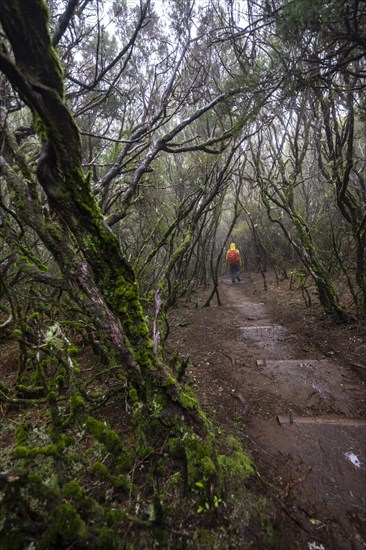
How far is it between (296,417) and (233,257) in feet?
33.0

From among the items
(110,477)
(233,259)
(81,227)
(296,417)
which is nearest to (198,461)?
(110,477)

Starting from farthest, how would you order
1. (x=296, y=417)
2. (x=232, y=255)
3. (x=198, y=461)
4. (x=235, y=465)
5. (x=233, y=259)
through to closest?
(x=233, y=259) → (x=232, y=255) → (x=296, y=417) → (x=235, y=465) → (x=198, y=461)

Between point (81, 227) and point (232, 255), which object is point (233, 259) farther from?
point (81, 227)

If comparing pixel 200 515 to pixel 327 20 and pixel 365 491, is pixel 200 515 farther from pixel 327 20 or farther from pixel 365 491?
pixel 327 20

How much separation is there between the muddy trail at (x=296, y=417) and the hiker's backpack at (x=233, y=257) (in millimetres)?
7028

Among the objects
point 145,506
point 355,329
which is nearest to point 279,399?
point 145,506

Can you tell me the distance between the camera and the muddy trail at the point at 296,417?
1699 millimetres

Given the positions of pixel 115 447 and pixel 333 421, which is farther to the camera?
pixel 333 421

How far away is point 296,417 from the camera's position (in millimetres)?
2709

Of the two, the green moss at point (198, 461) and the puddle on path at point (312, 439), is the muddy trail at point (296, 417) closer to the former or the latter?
the puddle on path at point (312, 439)

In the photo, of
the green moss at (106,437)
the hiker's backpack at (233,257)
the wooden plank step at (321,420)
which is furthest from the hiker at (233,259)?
the green moss at (106,437)

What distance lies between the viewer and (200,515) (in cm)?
158

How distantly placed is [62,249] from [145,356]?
4.00ft

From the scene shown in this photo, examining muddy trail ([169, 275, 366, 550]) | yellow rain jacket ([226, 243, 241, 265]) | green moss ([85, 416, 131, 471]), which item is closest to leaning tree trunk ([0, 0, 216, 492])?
green moss ([85, 416, 131, 471])
